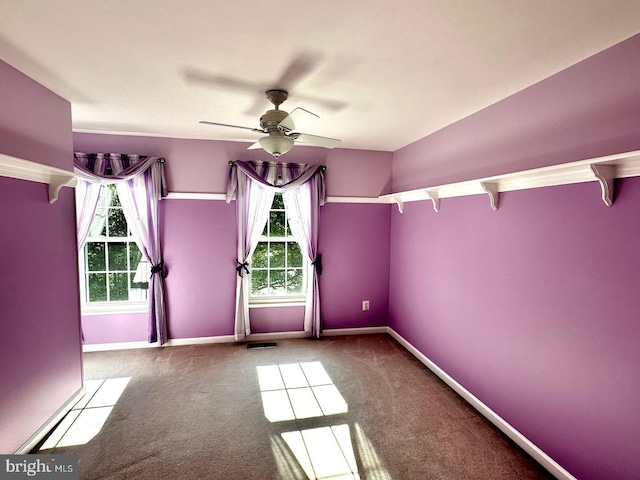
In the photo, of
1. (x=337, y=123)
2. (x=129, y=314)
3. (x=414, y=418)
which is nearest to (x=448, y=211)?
(x=337, y=123)

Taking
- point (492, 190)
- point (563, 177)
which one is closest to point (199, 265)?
point (492, 190)

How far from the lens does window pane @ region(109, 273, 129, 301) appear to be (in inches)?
149

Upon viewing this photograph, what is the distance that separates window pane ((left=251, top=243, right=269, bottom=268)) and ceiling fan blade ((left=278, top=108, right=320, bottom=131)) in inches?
86.8

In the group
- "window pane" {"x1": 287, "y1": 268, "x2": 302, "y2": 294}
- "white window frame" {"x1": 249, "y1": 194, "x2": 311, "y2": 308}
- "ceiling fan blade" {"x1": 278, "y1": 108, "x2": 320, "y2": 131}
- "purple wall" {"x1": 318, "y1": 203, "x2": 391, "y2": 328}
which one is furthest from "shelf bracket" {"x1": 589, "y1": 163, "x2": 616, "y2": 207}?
"window pane" {"x1": 287, "y1": 268, "x2": 302, "y2": 294}

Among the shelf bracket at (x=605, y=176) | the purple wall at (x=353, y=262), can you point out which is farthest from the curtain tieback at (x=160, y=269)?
the shelf bracket at (x=605, y=176)

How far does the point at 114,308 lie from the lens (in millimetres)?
3742

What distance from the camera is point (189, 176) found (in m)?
3.79

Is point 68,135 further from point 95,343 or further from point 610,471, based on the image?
point 610,471

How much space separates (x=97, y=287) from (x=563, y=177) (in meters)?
4.57

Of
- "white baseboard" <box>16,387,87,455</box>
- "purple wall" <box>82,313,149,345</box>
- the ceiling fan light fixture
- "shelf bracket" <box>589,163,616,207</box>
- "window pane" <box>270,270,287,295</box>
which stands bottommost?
"white baseboard" <box>16,387,87,455</box>

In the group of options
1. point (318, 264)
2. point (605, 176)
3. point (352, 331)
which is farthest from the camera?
point (352, 331)

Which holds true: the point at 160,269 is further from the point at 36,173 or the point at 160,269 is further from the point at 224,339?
the point at 36,173
